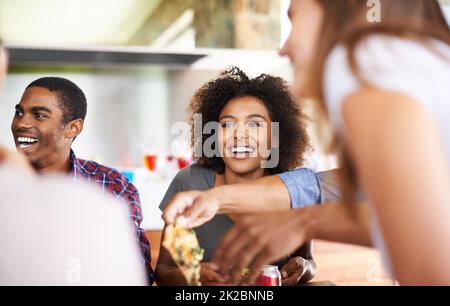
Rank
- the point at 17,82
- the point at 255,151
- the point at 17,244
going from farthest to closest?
the point at 17,82, the point at 255,151, the point at 17,244

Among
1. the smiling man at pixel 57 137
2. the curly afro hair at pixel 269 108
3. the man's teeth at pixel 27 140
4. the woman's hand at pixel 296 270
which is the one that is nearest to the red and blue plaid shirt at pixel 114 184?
the smiling man at pixel 57 137

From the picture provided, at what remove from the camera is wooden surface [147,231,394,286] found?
1.99m

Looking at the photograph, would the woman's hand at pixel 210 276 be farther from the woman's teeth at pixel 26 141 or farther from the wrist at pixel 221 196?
the woman's teeth at pixel 26 141

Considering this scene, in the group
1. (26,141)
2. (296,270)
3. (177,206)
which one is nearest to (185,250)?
(177,206)

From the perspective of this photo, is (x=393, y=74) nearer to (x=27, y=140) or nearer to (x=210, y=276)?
(x=210, y=276)

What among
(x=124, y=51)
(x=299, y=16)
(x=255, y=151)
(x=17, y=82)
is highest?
(x=124, y=51)

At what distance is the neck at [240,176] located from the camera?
4.94 feet

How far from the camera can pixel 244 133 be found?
1.50 metres

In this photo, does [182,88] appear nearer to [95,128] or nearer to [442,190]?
A: [95,128]

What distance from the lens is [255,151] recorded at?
1515mm

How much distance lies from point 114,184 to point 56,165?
0.48ft
